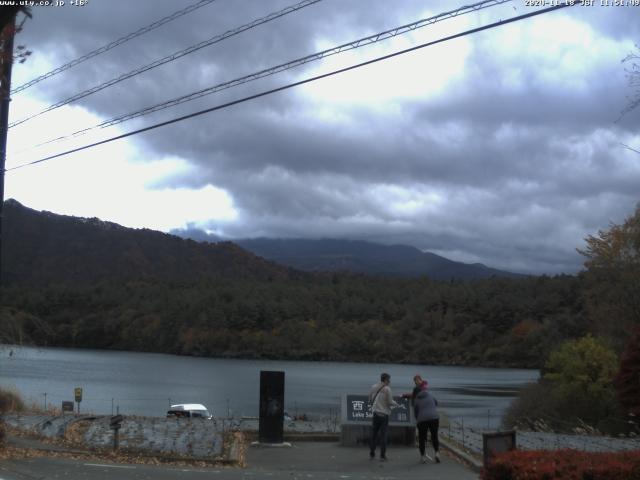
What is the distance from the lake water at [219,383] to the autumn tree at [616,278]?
8.93m

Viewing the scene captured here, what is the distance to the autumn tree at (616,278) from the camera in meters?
42.3

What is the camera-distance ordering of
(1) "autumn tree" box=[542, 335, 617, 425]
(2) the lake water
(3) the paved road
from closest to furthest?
1. (3) the paved road
2. (1) "autumn tree" box=[542, 335, 617, 425]
3. (2) the lake water

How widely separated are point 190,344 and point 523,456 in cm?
13657

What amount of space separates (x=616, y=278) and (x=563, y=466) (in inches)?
1620

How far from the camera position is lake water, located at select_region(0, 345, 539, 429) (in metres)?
56.4

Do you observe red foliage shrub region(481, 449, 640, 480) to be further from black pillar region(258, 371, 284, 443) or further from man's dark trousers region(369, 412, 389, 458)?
black pillar region(258, 371, 284, 443)

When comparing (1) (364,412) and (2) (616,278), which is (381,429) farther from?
(2) (616,278)

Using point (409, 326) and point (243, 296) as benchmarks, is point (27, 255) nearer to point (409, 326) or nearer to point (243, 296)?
point (243, 296)

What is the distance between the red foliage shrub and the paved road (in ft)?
13.1

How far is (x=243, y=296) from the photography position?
14875cm

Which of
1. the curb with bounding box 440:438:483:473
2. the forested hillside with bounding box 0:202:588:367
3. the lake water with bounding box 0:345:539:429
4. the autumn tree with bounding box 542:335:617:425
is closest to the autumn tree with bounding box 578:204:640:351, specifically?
the autumn tree with bounding box 542:335:617:425

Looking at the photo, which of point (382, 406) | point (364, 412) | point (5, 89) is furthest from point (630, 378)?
point (5, 89)

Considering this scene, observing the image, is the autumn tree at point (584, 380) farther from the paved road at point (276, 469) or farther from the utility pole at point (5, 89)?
the utility pole at point (5, 89)

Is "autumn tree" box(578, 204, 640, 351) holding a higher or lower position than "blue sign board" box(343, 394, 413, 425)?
higher
